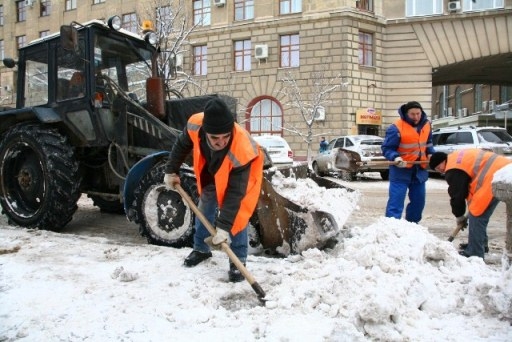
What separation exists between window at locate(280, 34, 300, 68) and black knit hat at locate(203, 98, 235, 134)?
2018 centimetres

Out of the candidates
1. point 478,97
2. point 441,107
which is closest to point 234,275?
point 478,97

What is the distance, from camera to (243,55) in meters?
23.9

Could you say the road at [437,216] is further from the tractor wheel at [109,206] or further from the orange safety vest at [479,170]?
the tractor wheel at [109,206]

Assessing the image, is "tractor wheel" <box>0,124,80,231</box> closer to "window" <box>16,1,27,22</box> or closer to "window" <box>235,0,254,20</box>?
"window" <box>235,0,254,20</box>

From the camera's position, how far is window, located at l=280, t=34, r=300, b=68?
22734 millimetres

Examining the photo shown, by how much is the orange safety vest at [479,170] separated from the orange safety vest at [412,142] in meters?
0.77

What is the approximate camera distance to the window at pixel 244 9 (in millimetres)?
23688

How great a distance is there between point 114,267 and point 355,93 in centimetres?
1928

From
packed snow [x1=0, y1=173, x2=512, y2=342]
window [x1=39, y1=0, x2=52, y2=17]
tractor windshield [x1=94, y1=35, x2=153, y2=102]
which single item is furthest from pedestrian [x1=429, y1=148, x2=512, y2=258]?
window [x1=39, y1=0, x2=52, y2=17]

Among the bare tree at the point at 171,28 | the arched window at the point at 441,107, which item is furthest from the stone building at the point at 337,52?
the arched window at the point at 441,107

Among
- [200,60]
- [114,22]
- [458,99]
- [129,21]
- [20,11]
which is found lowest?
[114,22]

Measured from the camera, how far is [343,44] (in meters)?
21.4

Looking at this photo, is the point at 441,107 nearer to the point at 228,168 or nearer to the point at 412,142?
the point at 412,142

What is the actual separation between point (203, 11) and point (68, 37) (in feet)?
69.9
